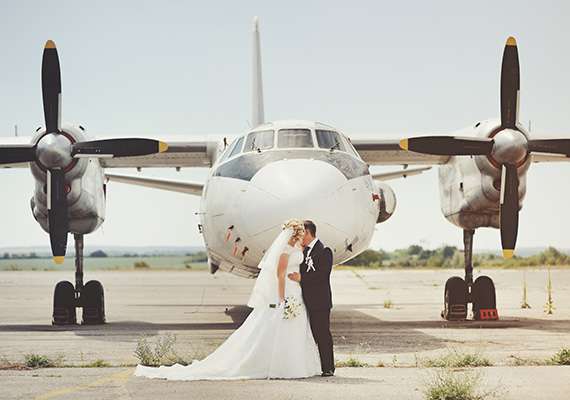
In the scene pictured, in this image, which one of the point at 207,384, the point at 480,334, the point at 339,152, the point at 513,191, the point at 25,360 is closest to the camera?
the point at 207,384

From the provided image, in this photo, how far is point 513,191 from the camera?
1645 centimetres

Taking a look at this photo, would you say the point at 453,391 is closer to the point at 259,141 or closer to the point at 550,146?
the point at 259,141

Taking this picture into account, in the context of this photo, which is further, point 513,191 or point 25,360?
point 513,191

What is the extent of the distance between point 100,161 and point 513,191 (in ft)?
27.2

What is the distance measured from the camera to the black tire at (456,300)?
59.6ft

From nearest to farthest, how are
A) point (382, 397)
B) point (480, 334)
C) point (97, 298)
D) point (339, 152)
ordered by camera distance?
point (382, 397), point (339, 152), point (480, 334), point (97, 298)

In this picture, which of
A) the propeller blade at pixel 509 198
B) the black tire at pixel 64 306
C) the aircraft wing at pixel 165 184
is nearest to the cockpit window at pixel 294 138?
the propeller blade at pixel 509 198

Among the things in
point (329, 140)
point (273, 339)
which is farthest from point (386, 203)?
point (273, 339)

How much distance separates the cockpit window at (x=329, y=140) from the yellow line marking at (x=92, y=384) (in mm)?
5200

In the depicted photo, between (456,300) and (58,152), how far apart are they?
822cm

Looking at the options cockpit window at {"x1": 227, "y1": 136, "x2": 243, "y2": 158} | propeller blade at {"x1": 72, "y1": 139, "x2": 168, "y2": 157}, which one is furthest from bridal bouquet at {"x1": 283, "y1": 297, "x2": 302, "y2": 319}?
propeller blade at {"x1": 72, "y1": 139, "x2": 168, "y2": 157}

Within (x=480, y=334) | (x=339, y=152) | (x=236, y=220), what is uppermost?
(x=339, y=152)

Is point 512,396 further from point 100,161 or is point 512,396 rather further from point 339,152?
point 100,161

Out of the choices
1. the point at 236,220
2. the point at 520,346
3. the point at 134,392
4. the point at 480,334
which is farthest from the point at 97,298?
the point at 134,392
